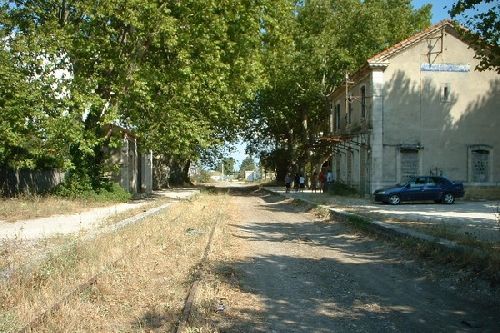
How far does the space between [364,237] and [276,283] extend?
5.75 m

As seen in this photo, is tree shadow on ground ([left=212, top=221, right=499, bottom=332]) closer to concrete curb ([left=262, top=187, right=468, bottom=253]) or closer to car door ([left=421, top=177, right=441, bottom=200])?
concrete curb ([left=262, top=187, right=468, bottom=253])

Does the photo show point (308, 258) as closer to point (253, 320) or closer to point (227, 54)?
point (253, 320)

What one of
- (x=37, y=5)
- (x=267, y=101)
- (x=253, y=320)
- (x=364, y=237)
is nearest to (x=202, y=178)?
(x=267, y=101)

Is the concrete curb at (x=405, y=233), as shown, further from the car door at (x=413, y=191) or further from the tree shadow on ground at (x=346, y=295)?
the car door at (x=413, y=191)

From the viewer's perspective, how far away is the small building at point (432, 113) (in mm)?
27156

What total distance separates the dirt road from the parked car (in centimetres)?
1227

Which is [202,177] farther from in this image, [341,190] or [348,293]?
[348,293]

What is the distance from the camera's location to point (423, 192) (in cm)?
2367

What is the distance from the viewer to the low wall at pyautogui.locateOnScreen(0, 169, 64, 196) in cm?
2419

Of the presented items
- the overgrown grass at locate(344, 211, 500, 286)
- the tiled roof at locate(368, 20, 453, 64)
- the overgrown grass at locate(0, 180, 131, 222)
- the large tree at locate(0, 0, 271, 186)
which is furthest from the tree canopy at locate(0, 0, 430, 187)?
the overgrown grass at locate(344, 211, 500, 286)

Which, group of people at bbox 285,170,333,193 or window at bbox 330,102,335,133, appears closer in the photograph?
group of people at bbox 285,170,333,193

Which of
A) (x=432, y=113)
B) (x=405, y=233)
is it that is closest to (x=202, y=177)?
(x=432, y=113)

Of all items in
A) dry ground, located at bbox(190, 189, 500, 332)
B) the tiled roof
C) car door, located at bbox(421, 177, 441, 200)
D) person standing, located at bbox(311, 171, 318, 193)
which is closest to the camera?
dry ground, located at bbox(190, 189, 500, 332)

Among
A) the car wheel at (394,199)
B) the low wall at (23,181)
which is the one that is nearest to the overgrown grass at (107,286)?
the car wheel at (394,199)
